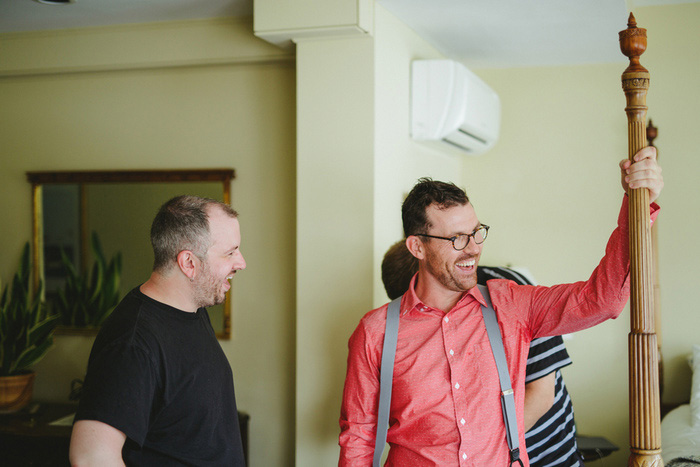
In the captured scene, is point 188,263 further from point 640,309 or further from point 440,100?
point 440,100

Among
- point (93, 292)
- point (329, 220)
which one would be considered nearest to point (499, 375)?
point (329, 220)

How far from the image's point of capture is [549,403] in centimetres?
187

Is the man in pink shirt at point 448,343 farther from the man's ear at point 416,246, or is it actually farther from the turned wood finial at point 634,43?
the turned wood finial at point 634,43

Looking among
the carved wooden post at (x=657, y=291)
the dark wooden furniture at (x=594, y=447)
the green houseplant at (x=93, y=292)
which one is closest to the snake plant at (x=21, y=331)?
the green houseplant at (x=93, y=292)

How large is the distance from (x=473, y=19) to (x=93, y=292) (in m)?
2.32

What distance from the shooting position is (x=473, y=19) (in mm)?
2902

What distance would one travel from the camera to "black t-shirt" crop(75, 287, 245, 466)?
4.84ft

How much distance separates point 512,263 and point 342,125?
1528 mm

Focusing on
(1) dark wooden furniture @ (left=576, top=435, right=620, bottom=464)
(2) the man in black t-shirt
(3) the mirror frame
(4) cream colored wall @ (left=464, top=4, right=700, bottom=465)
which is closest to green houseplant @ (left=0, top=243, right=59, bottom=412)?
(3) the mirror frame

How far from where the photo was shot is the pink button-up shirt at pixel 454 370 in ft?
5.46

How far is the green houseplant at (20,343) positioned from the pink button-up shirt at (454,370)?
74.6 inches

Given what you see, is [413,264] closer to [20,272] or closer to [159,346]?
[159,346]

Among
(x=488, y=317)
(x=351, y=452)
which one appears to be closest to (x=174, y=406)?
(x=351, y=452)

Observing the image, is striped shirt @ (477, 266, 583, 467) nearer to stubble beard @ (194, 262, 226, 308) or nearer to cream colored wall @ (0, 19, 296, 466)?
stubble beard @ (194, 262, 226, 308)
